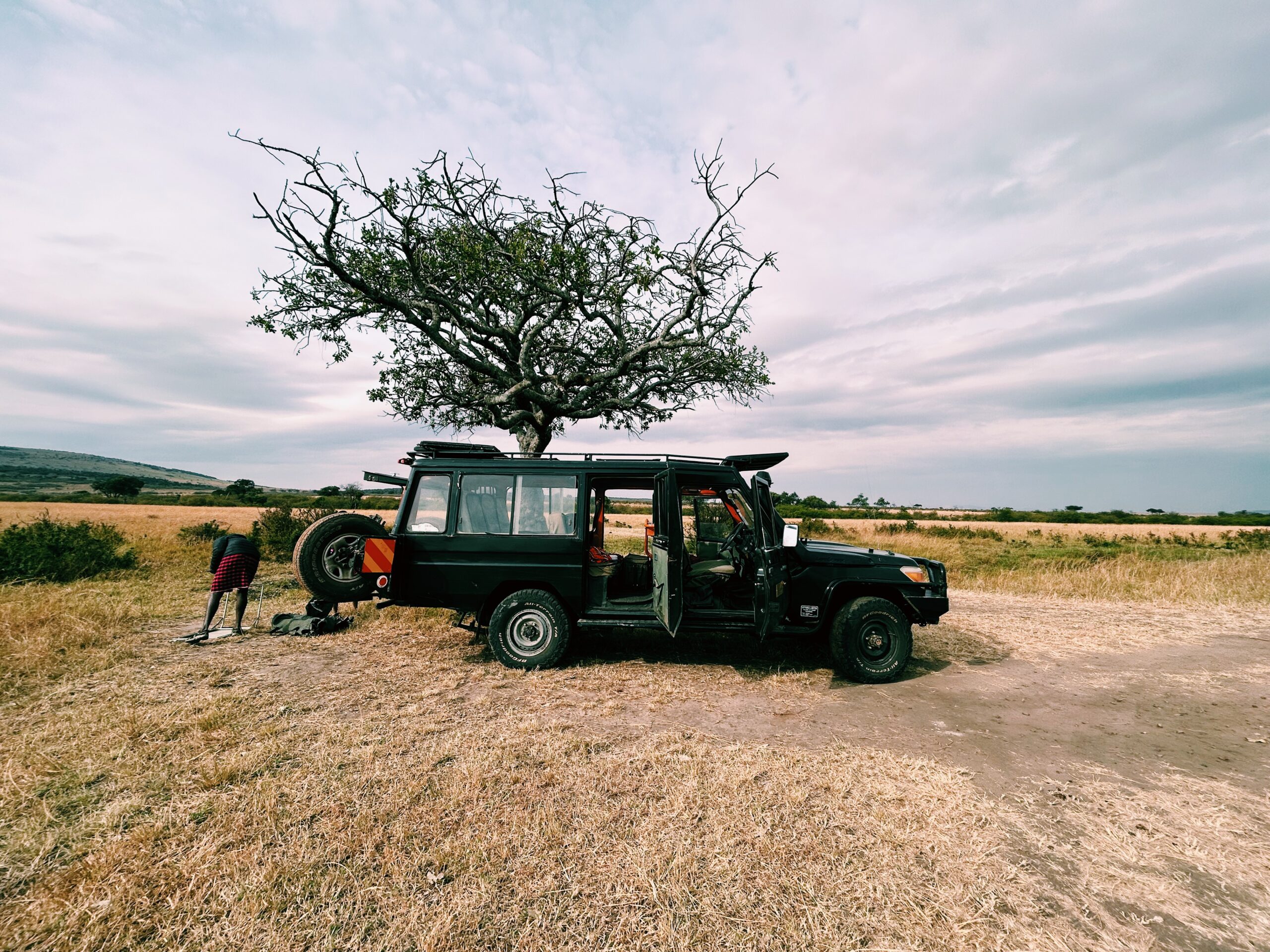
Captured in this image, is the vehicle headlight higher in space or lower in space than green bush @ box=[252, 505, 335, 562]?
higher

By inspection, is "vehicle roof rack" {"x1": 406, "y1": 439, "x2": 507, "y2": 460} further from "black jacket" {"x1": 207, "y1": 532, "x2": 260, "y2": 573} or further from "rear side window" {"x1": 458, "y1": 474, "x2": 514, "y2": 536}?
"black jacket" {"x1": 207, "y1": 532, "x2": 260, "y2": 573}

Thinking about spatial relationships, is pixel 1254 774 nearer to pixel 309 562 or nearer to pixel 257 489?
pixel 309 562

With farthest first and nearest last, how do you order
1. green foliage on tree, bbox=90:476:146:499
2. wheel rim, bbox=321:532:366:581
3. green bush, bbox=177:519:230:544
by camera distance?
green foliage on tree, bbox=90:476:146:499, green bush, bbox=177:519:230:544, wheel rim, bbox=321:532:366:581

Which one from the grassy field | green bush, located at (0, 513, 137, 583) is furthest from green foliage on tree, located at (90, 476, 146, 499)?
the grassy field

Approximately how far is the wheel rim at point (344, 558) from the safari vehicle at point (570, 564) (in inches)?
0.4

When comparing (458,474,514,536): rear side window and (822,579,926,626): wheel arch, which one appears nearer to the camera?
(822,579,926,626): wheel arch

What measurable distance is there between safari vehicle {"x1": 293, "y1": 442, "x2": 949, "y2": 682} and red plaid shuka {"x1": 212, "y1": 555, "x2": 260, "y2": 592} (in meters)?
2.01

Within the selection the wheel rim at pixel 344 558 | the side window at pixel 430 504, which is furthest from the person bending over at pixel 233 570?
the side window at pixel 430 504

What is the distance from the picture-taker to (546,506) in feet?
19.8

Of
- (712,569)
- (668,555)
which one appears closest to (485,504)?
(668,555)

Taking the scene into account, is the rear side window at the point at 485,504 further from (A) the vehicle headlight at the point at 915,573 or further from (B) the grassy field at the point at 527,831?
(A) the vehicle headlight at the point at 915,573

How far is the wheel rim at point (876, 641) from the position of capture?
566 centimetres

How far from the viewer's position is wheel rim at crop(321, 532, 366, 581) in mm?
5859

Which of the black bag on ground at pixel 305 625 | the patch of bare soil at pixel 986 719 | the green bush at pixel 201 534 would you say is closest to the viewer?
the patch of bare soil at pixel 986 719
